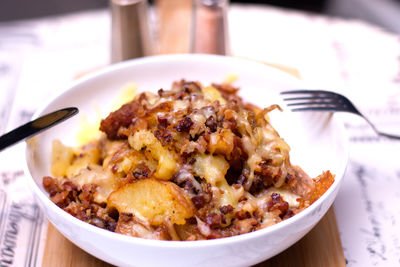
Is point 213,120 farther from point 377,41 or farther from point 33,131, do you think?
point 377,41

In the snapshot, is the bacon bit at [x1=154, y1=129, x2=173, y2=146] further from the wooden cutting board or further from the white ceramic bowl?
the wooden cutting board

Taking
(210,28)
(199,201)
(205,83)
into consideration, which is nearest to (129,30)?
(210,28)


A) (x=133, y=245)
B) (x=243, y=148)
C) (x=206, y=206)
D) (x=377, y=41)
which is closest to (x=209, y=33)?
(x=377, y=41)

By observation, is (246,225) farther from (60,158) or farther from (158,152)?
(60,158)

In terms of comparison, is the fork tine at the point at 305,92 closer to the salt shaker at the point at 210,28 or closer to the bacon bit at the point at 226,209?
the bacon bit at the point at 226,209

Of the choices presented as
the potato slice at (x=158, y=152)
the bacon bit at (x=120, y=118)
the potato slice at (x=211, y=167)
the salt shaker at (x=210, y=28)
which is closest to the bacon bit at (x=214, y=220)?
the potato slice at (x=211, y=167)

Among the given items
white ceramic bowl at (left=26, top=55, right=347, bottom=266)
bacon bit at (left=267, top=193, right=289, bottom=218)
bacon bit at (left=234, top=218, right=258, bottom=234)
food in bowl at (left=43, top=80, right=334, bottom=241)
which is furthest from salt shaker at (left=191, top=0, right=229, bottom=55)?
bacon bit at (left=234, top=218, right=258, bottom=234)
